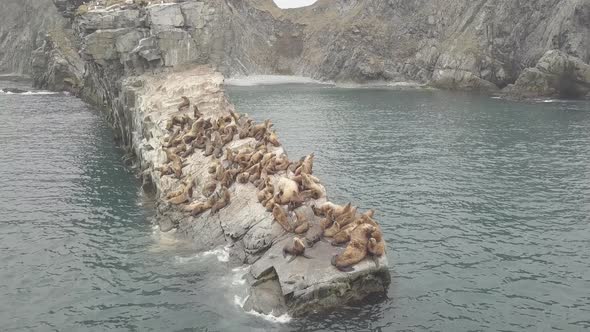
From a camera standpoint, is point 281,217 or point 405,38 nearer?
point 281,217

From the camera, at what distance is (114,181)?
5500 cm

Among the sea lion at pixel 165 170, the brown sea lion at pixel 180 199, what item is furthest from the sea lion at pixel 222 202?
the sea lion at pixel 165 170

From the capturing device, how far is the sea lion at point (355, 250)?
94.1 feet

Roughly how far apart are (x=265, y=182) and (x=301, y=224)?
686 cm

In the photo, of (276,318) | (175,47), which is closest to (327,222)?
(276,318)

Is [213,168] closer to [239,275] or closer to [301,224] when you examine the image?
[239,275]

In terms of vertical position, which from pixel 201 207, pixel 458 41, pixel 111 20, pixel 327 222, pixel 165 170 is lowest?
pixel 201 207

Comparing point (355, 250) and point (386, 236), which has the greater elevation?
point (355, 250)

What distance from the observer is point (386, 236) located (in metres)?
38.8

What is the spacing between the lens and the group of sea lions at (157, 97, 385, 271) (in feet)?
99.3

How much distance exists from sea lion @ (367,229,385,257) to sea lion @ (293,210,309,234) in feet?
14.6

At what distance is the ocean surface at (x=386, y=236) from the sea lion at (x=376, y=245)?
2.63 metres

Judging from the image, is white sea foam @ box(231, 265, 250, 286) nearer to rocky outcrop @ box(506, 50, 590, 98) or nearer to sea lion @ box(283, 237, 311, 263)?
sea lion @ box(283, 237, 311, 263)

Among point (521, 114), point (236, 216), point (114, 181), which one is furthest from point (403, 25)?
point (236, 216)
